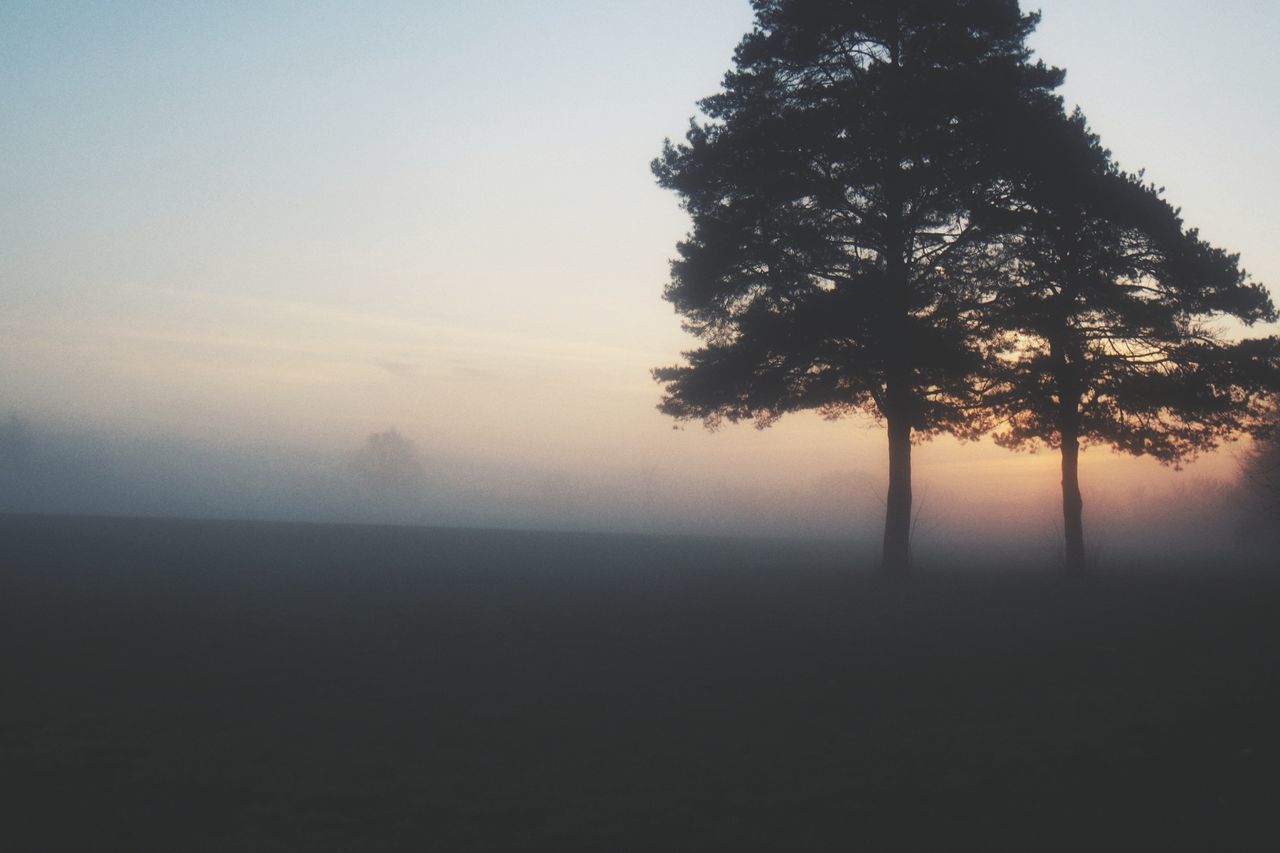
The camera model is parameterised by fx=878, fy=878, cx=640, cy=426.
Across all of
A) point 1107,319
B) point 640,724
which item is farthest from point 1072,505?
point 640,724

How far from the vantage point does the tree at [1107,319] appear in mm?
21875

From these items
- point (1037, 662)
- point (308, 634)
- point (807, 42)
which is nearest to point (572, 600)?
point (308, 634)

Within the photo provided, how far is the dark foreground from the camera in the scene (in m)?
6.77

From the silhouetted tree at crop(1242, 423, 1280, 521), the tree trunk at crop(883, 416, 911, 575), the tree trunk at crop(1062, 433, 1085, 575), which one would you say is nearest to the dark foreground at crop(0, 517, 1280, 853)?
the tree trunk at crop(883, 416, 911, 575)

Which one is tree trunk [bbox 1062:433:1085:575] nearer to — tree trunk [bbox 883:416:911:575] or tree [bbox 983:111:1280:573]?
tree [bbox 983:111:1280:573]

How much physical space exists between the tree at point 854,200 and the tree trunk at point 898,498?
5 centimetres

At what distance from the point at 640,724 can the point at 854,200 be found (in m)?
16.2

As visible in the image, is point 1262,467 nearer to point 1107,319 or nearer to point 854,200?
point 1107,319

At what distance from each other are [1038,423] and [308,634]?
20568 millimetres

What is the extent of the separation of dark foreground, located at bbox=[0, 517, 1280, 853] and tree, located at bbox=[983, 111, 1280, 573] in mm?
6649

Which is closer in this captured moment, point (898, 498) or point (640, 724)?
point (640, 724)

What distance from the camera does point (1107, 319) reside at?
24359 mm

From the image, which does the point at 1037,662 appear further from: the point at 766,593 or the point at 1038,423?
the point at 1038,423

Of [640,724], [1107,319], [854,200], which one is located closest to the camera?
[640,724]
